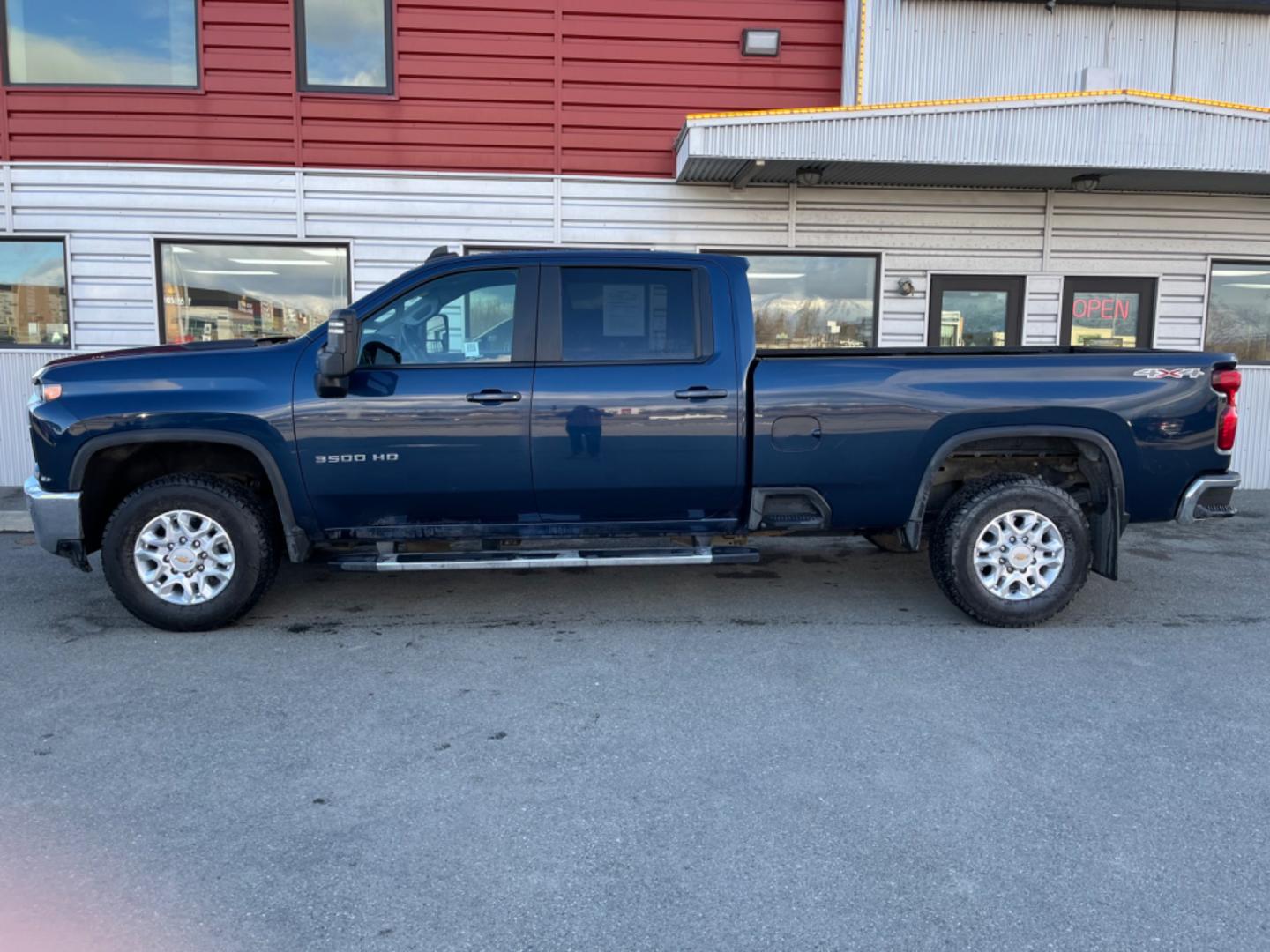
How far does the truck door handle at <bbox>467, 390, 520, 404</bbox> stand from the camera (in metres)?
4.73

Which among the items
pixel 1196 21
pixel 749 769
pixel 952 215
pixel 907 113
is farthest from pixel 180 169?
pixel 1196 21

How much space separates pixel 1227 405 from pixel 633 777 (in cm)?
391

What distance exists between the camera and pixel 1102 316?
9.82 metres

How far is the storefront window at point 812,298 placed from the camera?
949 cm

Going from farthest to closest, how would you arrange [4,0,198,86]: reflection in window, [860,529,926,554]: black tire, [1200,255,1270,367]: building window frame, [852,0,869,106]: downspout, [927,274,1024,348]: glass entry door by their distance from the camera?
1. [1200,255,1270,367]: building window frame
2. [927,274,1024,348]: glass entry door
3. [4,0,198,86]: reflection in window
4. [852,0,869,106]: downspout
5. [860,529,926,554]: black tire

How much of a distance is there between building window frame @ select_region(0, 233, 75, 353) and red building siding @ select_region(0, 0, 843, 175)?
0.77 m

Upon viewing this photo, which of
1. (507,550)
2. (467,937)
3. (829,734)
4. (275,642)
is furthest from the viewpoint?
(507,550)

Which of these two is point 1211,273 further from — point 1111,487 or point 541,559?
point 541,559

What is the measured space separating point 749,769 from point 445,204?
7.30m

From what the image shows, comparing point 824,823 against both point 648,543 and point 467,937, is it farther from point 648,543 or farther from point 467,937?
point 648,543

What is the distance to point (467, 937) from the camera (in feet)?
7.95

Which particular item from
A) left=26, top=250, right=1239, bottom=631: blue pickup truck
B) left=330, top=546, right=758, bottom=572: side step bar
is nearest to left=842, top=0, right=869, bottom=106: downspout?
left=26, top=250, right=1239, bottom=631: blue pickup truck

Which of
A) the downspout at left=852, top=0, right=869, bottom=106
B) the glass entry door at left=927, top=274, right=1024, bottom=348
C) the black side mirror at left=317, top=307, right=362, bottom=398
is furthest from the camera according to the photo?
the glass entry door at left=927, top=274, right=1024, bottom=348

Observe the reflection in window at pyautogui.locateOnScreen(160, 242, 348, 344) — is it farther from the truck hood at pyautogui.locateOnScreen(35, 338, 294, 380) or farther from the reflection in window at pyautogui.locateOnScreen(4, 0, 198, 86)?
the truck hood at pyautogui.locateOnScreen(35, 338, 294, 380)
